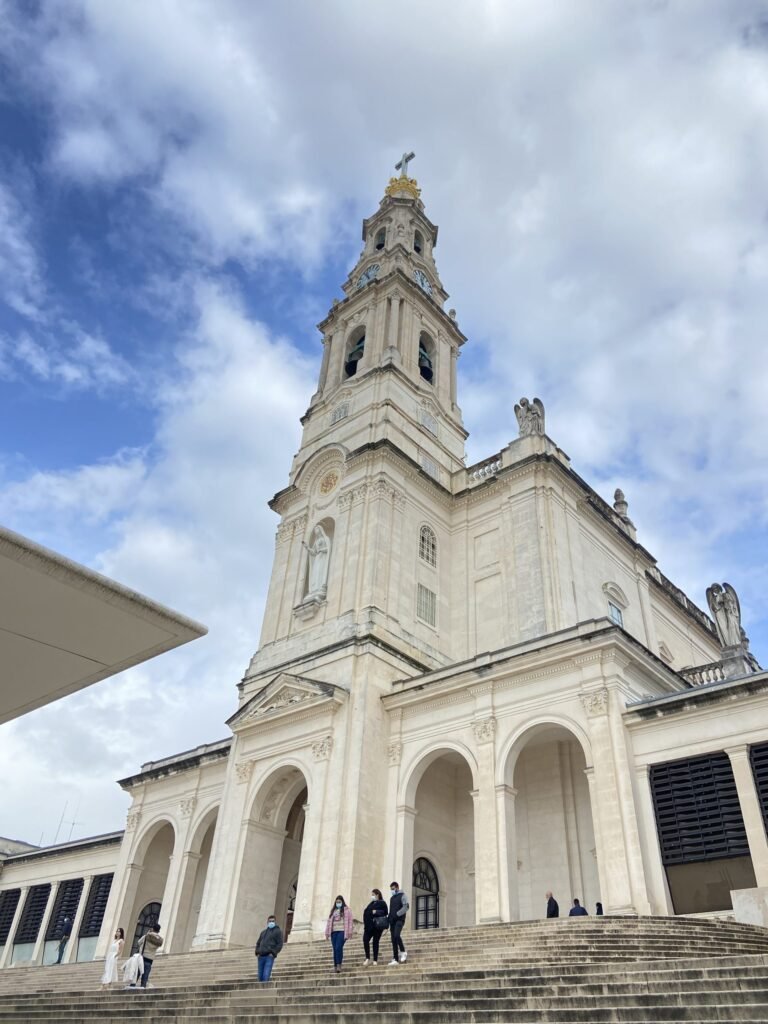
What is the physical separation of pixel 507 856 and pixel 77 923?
22407 millimetres

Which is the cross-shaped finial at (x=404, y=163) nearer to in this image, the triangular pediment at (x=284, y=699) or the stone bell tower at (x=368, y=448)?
the stone bell tower at (x=368, y=448)

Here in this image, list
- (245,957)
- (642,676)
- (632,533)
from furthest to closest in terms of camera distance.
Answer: (632,533)
(642,676)
(245,957)

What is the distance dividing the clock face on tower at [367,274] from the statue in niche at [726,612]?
75.7 feet

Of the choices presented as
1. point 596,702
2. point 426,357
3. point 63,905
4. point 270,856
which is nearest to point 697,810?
point 596,702

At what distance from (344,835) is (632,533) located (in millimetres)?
19025

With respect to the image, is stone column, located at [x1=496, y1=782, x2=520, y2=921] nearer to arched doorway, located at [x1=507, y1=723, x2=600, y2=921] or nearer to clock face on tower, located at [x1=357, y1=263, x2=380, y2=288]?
arched doorway, located at [x1=507, y1=723, x2=600, y2=921]

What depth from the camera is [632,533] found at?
34375 millimetres

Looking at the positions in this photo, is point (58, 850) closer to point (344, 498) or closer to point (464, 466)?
point (344, 498)

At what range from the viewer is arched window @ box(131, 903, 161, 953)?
100ft

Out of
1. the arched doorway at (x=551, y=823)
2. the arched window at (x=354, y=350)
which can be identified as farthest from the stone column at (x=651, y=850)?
the arched window at (x=354, y=350)

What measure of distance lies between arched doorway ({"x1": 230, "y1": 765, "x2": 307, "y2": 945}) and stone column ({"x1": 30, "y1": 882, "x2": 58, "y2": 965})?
15581 mm

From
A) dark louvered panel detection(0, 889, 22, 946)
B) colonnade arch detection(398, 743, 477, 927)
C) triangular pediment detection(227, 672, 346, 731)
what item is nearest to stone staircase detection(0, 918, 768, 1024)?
colonnade arch detection(398, 743, 477, 927)

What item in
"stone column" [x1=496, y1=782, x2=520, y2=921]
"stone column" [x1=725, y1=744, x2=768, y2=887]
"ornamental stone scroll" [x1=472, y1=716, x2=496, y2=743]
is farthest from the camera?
"ornamental stone scroll" [x1=472, y1=716, x2=496, y2=743]

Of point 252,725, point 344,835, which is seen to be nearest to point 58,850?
point 252,725
